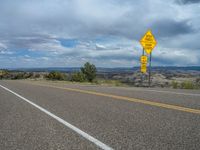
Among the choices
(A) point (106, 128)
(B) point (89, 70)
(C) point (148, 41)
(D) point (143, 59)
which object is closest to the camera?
(A) point (106, 128)

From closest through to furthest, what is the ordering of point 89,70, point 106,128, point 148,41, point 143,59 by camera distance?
point 106,128 < point 148,41 < point 143,59 < point 89,70

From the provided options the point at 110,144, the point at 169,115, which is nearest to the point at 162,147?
the point at 110,144

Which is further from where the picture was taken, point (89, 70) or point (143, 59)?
point (89, 70)

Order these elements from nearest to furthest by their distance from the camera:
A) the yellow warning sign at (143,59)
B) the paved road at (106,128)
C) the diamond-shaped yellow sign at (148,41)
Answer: the paved road at (106,128) < the diamond-shaped yellow sign at (148,41) < the yellow warning sign at (143,59)

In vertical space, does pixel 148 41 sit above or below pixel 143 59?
above

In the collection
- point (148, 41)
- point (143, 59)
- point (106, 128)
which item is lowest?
point (106, 128)

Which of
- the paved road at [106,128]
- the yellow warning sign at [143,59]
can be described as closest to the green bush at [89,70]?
the yellow warning sign at [143,59]

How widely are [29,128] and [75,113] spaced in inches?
94.7

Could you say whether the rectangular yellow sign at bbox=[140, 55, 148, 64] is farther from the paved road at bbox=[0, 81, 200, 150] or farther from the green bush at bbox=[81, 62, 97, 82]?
the green bush at bbox=[81, 62, 97, 82]

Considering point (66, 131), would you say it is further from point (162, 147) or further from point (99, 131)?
point (162, 147)

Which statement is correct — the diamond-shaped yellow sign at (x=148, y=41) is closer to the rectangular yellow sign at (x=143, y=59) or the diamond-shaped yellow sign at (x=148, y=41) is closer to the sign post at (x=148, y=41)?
the sign post at (x=148, y=41)

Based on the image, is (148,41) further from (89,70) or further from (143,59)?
(89,70)

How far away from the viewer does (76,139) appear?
6.50 m

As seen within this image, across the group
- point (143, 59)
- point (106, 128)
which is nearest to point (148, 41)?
point (143, 59)
